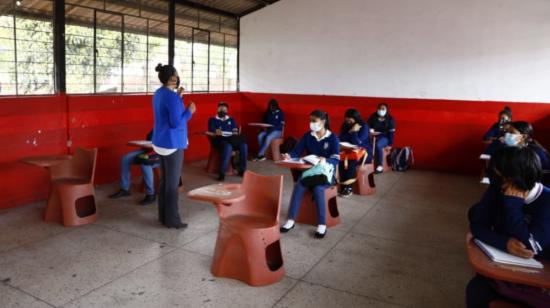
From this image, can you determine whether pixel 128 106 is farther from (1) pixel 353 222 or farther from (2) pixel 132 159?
(1) pixel 353 222

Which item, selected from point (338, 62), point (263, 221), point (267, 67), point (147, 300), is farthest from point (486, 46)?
point (147, 300)

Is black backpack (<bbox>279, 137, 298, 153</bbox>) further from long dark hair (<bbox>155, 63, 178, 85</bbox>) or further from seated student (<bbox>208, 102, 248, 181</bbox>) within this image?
long dark hair (<bbox>155, 63, 178, 85</bbox>)

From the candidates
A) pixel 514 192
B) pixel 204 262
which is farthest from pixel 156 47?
pixel 514 192

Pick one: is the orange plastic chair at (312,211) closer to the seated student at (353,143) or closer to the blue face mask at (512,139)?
the seated student at (353,143)

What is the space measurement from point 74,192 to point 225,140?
285 cm

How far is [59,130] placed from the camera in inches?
214

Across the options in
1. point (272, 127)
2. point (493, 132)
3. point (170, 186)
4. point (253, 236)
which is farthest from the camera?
point (272, 127)

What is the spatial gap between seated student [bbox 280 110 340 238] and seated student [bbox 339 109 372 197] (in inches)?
32.2

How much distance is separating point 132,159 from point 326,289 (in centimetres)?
334

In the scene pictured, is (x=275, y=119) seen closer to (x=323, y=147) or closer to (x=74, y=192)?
(x=323, y=147)

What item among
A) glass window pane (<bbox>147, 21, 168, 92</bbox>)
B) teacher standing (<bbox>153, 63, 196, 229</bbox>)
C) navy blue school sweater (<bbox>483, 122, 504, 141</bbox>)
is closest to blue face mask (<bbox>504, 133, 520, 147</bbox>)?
navy blue school sweater (<bbox>483, 122, 504, 141</bbox>)

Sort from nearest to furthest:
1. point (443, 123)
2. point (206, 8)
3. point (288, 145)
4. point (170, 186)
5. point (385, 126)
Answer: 1. point (170, 186)
2. point (385, 126)
3. point (443, 123)
4. point (206, 8)
5. point (288, 145)

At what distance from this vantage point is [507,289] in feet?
7.00

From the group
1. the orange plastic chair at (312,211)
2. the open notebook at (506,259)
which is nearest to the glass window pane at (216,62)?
the orange plastic chair at (312,211)
